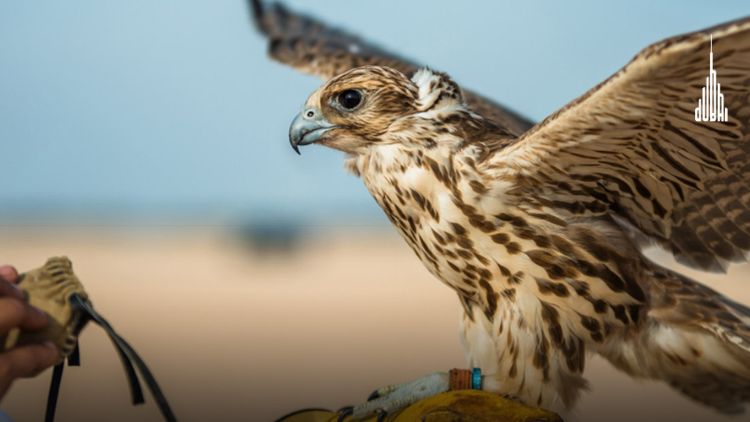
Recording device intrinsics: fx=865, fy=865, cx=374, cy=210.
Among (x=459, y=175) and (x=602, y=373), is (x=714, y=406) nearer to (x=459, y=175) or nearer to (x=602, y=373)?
(x=602, y=373)

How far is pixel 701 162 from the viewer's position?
1717 mm

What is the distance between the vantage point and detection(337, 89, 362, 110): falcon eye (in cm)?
182

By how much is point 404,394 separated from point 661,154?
2.28 ft

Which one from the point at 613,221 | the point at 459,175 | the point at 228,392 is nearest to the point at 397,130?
the point at 459,175

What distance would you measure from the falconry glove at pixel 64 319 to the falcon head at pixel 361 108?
0.58m

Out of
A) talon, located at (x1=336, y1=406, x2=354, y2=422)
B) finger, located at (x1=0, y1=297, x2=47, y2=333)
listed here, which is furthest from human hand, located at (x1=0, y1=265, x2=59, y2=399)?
talon, located at (x1=336, y1=406, x2=354, y2=422)

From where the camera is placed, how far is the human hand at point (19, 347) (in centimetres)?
121

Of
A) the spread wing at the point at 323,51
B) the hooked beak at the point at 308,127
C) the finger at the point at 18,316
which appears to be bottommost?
the finger at the point at 18,316

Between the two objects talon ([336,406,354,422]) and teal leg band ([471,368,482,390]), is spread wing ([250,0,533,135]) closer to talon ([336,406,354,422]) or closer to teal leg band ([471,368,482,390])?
teal leg band ([471,368,482,390])

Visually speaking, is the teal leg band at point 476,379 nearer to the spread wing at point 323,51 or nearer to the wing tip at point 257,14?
the spread wing at point 323,51

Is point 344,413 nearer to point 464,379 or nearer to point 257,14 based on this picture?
point 464,379

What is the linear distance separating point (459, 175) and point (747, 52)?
1.90 ft

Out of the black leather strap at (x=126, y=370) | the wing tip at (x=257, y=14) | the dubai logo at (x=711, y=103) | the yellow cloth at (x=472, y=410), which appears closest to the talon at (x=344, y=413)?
the yellow cloth at (x=472, y=410)

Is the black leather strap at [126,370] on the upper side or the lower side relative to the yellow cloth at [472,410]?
upper
